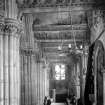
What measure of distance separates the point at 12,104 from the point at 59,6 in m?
6.27

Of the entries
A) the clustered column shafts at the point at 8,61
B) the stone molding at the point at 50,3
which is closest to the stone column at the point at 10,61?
the clustered column shafts at the point at 8,61

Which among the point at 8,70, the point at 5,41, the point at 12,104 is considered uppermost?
the point at 5,41

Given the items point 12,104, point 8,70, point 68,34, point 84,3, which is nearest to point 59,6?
point 84,3

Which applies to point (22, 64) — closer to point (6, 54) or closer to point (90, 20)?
point (90, 20)

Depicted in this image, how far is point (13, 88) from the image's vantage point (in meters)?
15.3

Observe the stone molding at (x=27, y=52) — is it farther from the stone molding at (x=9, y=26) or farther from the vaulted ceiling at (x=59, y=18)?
the stone molding at (x=9, y=26)

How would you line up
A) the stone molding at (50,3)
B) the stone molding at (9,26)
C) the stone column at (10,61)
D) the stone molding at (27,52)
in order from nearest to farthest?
the stone molding at (9,26), the stone column at (10,61), the stone molding at (50,3), the stone molding at (27,52)

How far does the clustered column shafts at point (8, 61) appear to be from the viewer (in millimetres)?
14984

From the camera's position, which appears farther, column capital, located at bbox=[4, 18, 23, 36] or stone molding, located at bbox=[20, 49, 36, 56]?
stone molding, located at bbox=[20, 49, 36, 56]

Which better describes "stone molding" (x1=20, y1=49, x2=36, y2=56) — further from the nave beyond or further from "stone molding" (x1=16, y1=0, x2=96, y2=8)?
"stone molding" (x1=16, y1=0, x2=96, y2=8)

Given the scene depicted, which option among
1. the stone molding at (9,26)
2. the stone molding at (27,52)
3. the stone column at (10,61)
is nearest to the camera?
the stone molding at (9,26)

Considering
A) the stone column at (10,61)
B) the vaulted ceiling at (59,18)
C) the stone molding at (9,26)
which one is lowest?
the stone column at (10,61)

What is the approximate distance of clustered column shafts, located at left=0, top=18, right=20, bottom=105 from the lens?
→ 15.0 meters

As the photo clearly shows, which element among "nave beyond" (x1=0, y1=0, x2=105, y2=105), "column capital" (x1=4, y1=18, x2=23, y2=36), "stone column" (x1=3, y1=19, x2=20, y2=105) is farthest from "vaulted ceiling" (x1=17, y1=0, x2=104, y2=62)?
"stone column" (x1=3, y1=19, x2=20, y2=105)
